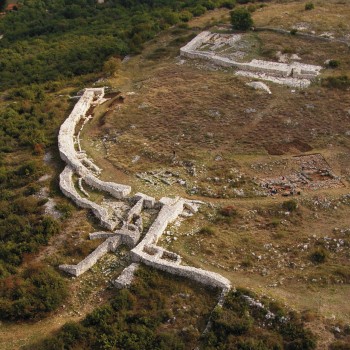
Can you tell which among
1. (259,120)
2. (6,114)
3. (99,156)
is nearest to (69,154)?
(99,156)

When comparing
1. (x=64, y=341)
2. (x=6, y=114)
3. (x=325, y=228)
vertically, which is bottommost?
(x=325, y=228)

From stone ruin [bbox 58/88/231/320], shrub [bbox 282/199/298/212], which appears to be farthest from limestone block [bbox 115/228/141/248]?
shrub [bbox 282/199/298/212]

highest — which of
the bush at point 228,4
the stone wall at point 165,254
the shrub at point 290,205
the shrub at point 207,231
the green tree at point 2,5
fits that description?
the green tree at point 2,5

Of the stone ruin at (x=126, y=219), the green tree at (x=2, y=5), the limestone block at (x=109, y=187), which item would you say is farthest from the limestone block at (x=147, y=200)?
the green tree at (x=2, y=5)

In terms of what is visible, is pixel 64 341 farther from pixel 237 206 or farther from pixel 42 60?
→ pixel 42 60

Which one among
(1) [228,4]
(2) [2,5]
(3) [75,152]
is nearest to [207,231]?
(3) [75,152]

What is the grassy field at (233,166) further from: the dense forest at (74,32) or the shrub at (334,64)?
the dense forest at (74,32)
